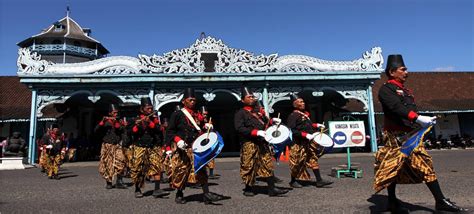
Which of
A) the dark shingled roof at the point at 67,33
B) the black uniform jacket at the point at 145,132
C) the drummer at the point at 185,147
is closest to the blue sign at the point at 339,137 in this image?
the drummer at the point at 185,147

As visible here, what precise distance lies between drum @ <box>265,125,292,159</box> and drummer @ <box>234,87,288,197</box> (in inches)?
4.5

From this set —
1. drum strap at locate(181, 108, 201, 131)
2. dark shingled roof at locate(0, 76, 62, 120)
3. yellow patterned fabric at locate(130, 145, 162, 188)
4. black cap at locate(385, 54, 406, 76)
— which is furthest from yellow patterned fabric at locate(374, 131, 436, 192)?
dark shingled roof at locate(0, 76, 62, 120)

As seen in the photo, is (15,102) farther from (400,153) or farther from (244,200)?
(400,153)

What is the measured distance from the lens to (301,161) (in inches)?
241

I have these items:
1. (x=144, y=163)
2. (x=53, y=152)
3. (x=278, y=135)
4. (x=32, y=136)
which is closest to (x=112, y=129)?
(x=144, y=163)

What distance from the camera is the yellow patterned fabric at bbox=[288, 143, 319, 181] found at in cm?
614

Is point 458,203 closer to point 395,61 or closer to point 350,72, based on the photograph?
point 395,61

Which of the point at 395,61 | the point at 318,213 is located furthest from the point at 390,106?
the point at 318,213

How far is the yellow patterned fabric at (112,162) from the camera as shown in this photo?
720 cm

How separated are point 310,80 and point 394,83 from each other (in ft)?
34.8

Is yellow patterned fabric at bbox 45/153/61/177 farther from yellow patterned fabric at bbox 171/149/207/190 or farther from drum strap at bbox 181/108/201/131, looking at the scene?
drum strap at bbox 181/108/201/131

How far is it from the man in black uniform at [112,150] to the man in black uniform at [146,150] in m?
1.10

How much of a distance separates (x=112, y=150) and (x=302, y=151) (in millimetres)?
4202

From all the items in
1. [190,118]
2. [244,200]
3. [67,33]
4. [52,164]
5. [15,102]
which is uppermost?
[67,33]
